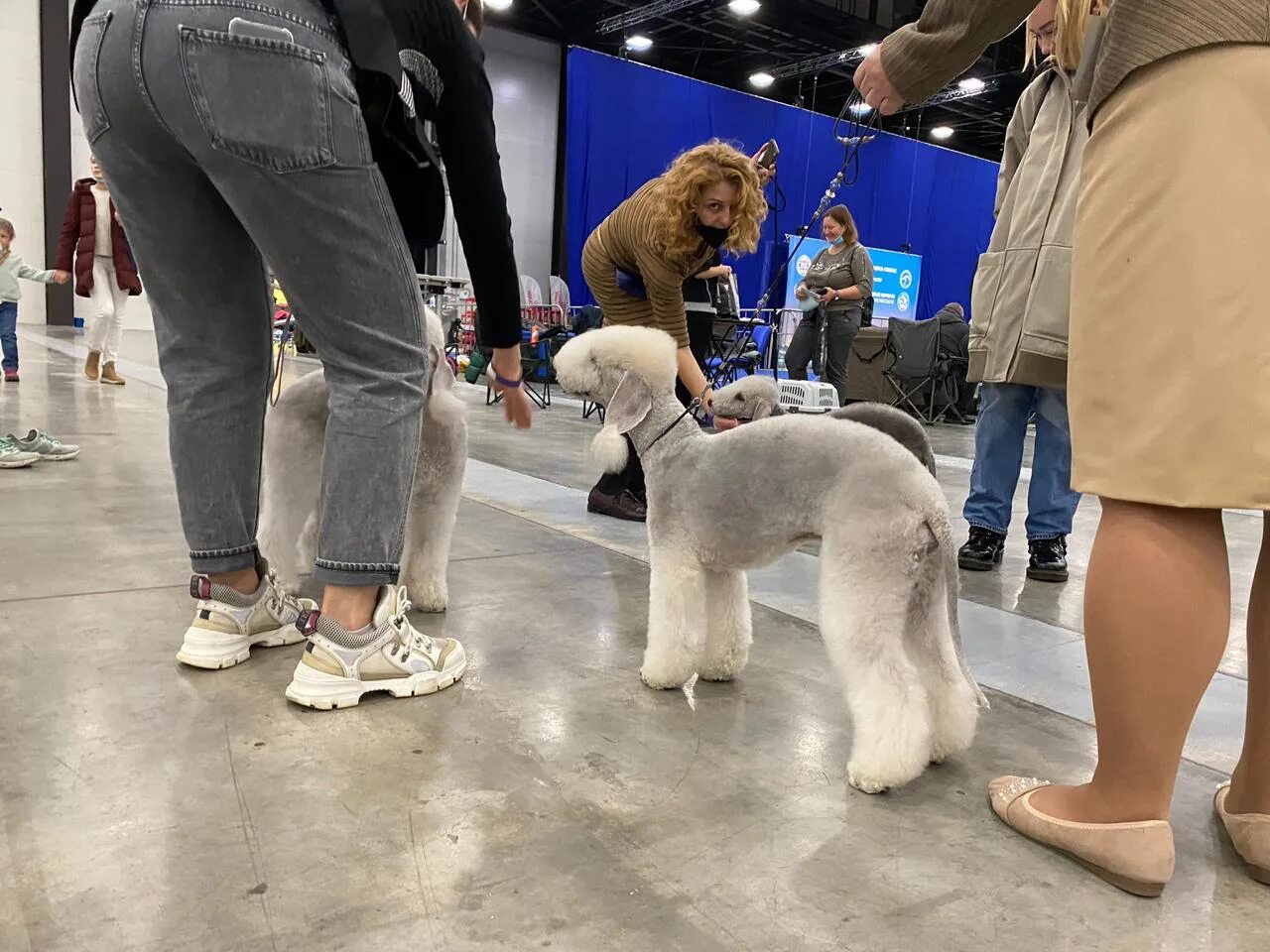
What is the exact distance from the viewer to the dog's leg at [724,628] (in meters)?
1.75

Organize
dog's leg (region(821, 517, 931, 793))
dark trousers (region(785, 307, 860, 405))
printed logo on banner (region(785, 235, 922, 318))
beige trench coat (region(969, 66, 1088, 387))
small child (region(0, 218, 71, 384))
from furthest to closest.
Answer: printed logo on banner (region(785, 235, 922, 318)) → dark trousers (region(785, 307, 860, 405)) → small child (region(0, 218, 71, 384)) → beige trench coat (region(969, 66, 1088, 387)) → dog's leg (region(821, 517, 931, 793))

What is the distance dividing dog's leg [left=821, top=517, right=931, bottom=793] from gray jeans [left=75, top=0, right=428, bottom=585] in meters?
0.77

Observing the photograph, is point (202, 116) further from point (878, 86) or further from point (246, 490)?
point (878, 86)

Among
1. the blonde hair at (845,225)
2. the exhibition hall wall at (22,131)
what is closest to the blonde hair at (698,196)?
the blonde hair at (845,225)

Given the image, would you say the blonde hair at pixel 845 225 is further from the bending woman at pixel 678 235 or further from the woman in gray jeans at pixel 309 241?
the woman in gray jeans at pixel 309 241

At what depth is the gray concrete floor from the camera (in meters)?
0.99

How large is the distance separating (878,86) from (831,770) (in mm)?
1111

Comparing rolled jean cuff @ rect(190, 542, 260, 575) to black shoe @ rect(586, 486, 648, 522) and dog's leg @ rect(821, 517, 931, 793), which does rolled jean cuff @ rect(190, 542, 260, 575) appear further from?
black shoe @ rect(586, 486, 648, 522)

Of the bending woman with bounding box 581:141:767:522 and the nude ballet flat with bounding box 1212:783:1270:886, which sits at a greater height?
the bending woman with bounding box 581:141:767:522

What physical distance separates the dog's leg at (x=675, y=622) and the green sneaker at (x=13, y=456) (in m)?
2.77

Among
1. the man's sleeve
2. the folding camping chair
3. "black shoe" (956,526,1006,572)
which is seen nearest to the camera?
the man's sleeve

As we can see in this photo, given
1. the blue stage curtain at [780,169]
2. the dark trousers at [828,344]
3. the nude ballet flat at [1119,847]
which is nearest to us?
the nude ballet flat at [1119,847]

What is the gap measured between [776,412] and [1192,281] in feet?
3.90

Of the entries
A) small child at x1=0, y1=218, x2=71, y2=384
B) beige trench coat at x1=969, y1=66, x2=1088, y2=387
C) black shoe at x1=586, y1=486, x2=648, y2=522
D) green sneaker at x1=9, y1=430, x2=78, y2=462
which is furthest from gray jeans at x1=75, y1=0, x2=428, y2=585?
small child at x1=0, y1=218, x2=71, y2=384
